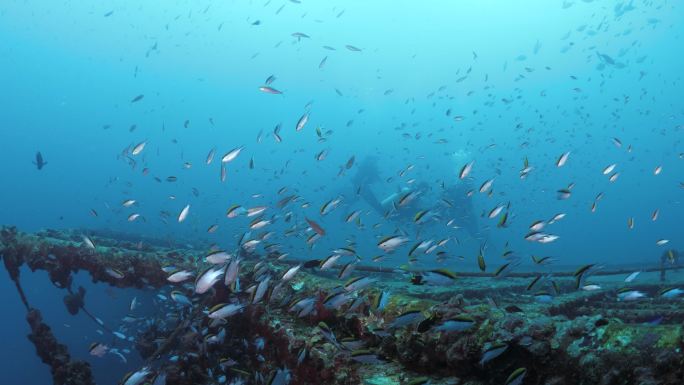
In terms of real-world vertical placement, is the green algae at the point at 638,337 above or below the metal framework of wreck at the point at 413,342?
above

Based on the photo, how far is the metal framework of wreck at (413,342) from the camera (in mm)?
2656

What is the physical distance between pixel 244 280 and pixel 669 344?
17.8 feet

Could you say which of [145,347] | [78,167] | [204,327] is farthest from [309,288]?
[78,167]

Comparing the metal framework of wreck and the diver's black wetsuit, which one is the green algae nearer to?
the metal framework of wreck

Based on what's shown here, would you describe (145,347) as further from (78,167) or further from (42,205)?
(78,167)

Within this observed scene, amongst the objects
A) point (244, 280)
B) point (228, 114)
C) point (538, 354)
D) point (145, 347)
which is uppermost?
point (538, 354)

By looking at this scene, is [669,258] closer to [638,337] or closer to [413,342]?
[638,337]

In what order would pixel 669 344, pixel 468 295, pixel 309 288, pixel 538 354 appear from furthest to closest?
pixel 468 295 → pixel 309 288 → pixel 538 354 → pixel 669 344

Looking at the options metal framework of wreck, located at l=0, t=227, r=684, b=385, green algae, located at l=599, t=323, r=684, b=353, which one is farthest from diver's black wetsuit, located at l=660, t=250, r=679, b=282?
green algae, located at l=599, t=323, r=684, b=353

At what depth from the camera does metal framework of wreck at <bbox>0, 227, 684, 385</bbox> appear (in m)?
2.66

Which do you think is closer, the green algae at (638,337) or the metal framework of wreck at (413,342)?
the green algae at (638,337)

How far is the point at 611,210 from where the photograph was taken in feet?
520

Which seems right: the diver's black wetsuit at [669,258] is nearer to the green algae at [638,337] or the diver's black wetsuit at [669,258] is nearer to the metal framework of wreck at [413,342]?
the metal framework of wreck at [413,342]

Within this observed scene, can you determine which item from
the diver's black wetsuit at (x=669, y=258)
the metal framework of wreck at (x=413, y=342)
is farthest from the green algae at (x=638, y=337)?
the diver's black wetsuit at (x=669, y=258)
